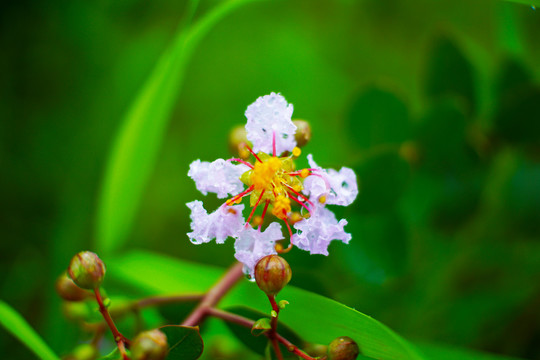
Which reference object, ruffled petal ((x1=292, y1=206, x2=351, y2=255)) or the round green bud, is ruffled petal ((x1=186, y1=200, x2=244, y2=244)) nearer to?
ruffled petal ((x1=292, y1=206, x2=351, y2=255))

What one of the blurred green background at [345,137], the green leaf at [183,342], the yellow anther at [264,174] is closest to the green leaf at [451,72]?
the blurred green background at [345,137]

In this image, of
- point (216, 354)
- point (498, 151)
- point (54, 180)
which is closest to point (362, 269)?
point (216, 354)

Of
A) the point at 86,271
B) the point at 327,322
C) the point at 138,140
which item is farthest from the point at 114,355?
the point at 138,140

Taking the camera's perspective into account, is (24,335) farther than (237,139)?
No

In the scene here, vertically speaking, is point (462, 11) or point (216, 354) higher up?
point (462, 11)

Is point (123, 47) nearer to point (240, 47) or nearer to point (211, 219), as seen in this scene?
point (240, 47)

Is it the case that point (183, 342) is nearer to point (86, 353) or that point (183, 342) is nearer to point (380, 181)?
point (86, 353)
